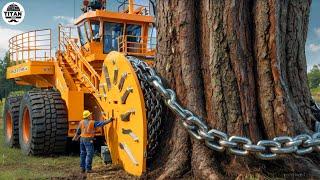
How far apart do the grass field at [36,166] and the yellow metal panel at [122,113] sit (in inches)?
37.8

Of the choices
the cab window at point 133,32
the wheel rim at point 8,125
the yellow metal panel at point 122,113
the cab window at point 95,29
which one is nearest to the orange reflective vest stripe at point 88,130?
the yellow metal panel at point 122,113

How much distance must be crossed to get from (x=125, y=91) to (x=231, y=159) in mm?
1501

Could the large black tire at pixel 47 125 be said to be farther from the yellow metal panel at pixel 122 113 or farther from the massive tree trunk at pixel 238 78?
the massive tree trunk at pixel 238 78

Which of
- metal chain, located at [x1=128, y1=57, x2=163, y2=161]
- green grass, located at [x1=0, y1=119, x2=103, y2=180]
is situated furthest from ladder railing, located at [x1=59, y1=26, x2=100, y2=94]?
metal chain, located at [x1=128, y1=57, x2=163, y2=161]

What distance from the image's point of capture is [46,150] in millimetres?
9789

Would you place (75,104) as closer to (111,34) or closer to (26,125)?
(26,125)

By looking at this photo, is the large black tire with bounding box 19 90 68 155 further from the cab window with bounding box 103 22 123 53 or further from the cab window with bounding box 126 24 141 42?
the cab window with bounding box 126 24 141 42

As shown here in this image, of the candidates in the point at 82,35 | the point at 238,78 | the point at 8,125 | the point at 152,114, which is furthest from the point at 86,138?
the point at 8,125

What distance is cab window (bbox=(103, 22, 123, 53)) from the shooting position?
455 inches

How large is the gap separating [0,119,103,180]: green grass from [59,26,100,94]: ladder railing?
4.85 feet

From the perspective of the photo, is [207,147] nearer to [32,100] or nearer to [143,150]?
→ [143,150]

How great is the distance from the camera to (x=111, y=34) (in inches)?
462

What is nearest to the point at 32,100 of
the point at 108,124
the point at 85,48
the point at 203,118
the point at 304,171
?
the point at 85,48

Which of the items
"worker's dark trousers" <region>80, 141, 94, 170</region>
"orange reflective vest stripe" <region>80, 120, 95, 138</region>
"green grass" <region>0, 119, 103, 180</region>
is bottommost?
"green grass" <region>0, 119, 103, 180</region>
